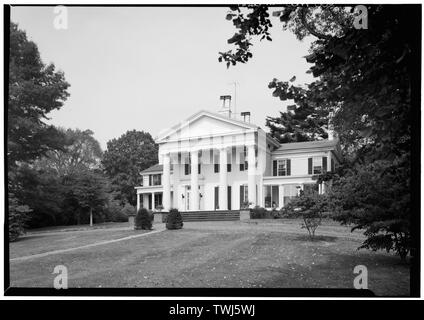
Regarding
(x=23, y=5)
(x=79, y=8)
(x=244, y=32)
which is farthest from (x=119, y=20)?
(x=244, y=32)

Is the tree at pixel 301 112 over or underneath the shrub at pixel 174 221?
over

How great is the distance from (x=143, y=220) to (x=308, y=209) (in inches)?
105

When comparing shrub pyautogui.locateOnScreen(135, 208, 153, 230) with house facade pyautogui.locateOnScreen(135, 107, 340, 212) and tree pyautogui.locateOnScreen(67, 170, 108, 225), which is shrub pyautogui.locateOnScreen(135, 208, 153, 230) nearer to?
house facade pyautogui.locateOnScreen(135, 107, 340, 212)

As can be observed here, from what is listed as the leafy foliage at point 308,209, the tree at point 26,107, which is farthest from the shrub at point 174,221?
the tree at point 26,107

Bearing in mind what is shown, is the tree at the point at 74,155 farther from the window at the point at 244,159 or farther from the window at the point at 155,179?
the window at the point at 244,159

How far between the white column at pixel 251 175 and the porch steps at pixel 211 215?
1.19ft

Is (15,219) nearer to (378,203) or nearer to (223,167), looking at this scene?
(223,167)

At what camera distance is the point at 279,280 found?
4.98 m

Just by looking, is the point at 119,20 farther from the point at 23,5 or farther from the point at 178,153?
the point at 178,153

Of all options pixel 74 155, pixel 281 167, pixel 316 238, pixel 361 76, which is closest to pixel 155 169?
pixel 74 155

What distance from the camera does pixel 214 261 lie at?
538cm

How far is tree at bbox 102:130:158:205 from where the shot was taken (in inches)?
242

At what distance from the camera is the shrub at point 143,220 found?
21.2 ft

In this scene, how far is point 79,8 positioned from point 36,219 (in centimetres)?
306
